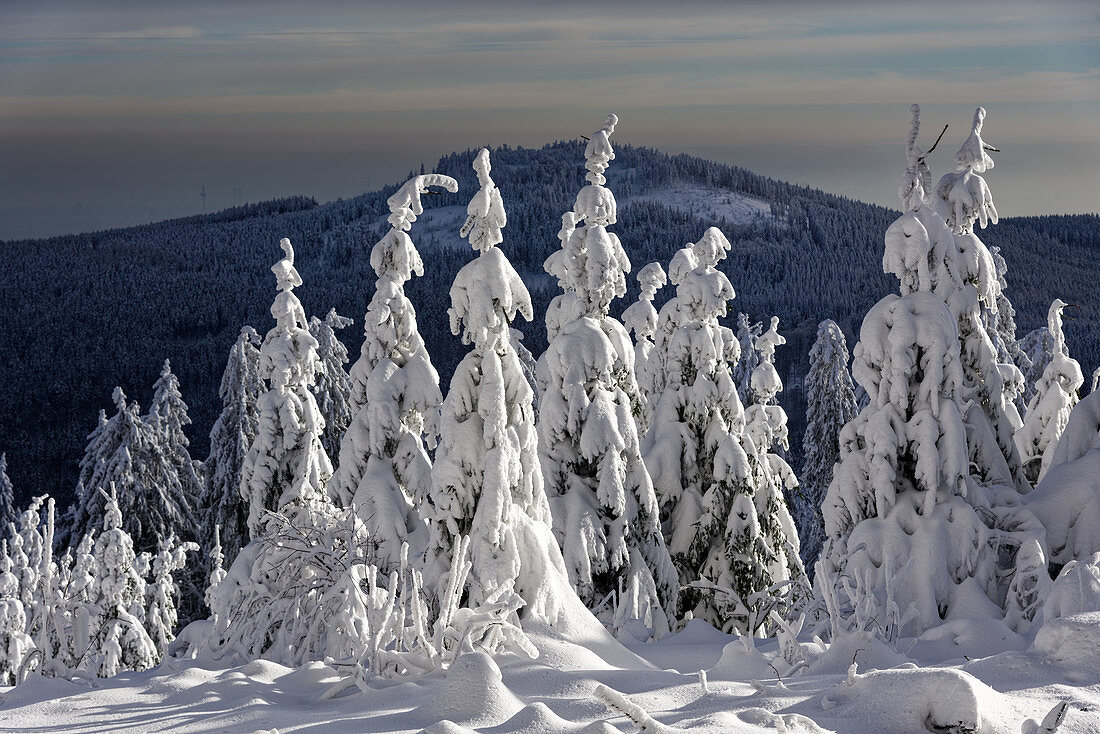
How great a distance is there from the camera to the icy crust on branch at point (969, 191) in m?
14.3

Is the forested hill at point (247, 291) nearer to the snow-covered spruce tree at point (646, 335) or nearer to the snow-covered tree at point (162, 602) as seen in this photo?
the snow-covered tree at point (162, 602)

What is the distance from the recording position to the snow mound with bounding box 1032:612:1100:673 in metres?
6.32

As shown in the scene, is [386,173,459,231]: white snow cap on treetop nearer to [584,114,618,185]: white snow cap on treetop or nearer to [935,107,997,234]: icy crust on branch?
[584,114,618,185]: white snow cap on treetop

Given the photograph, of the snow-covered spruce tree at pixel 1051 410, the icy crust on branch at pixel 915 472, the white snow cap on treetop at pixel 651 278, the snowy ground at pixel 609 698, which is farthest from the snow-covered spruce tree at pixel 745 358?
the snowy ground at pixel 609 698

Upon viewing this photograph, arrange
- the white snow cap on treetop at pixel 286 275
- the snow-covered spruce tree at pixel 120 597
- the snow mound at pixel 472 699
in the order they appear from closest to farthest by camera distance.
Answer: the snow mound at pixel 472 699 < the white snow cap on treetop at pixel 286 275 < the snow-covered spruce tree at pixel 120 597

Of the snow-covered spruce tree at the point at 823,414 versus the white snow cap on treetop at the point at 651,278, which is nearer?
the white snow cap on treetop at the point at 651,278

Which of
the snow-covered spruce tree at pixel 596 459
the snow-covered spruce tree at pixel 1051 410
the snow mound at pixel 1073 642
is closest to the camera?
the snow mound at pixel 1073 642

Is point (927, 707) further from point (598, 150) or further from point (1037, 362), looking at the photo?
point (1037, 362)

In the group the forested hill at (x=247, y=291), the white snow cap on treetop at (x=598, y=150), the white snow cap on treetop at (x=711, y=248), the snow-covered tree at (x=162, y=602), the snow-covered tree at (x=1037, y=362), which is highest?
the forested hill at (x=247, y=291)

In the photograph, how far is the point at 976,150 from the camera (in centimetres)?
1440

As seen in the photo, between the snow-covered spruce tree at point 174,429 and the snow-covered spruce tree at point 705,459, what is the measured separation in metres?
20.8

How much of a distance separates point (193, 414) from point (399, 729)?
7338 centimetres

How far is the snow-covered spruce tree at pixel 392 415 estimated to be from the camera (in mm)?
16531

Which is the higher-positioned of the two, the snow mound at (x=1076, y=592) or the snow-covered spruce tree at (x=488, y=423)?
the snow-covered spruce tree at (x=488, y=423)
